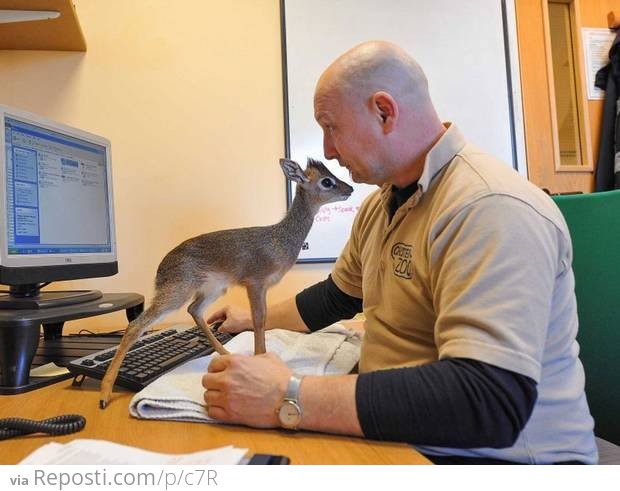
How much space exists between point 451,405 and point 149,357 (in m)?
0.64

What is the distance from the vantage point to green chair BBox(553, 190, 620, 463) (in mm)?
977

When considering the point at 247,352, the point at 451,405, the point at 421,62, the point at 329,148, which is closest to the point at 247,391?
the point at 451,405

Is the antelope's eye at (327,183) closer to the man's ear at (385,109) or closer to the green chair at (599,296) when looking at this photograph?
the man's ear at (385,109)

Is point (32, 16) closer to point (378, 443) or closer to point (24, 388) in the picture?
point (24, 388)

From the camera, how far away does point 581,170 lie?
6.60 feet

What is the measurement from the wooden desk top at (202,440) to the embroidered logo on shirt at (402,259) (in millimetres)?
289

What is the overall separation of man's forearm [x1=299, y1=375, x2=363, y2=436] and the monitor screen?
783 mm

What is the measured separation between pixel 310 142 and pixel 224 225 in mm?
479

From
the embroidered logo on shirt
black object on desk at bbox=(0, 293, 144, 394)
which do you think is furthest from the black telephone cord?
the embroidered logo on shirt

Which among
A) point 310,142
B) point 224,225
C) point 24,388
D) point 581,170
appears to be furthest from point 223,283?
point 581,170

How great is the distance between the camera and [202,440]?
619 millimetres

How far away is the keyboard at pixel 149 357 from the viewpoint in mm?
836

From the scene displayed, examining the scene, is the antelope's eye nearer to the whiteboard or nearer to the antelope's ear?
the antelope's ear

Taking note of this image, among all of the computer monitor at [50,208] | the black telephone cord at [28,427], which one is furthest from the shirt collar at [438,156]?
the computer monitor at [50,208]
